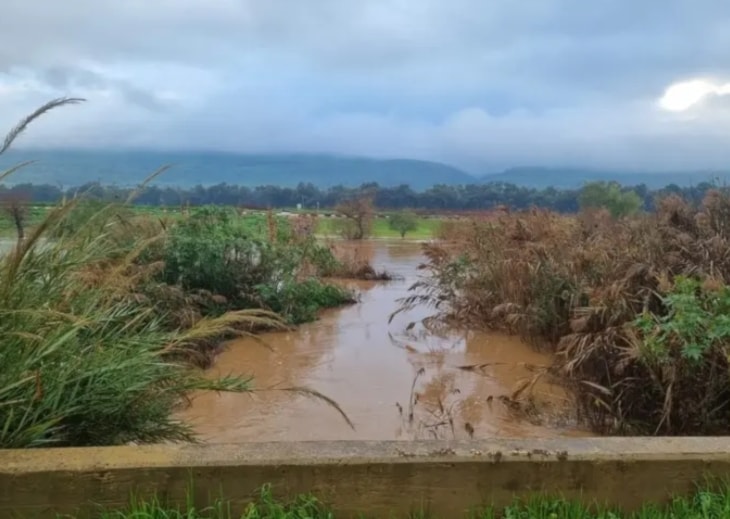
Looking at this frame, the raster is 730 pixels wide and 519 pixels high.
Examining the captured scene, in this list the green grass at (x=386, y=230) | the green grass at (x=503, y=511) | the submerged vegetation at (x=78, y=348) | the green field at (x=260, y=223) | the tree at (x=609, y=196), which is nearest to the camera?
the green grass at (x=503, y=511)

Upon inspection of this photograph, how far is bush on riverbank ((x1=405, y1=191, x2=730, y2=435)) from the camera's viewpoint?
12.9 ft

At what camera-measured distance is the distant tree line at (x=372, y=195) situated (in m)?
3.20

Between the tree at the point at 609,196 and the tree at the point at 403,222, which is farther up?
the tree at the point at 609,196

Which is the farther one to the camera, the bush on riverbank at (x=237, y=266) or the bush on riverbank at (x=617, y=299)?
the bush on riverbank at (x=237, y=266)

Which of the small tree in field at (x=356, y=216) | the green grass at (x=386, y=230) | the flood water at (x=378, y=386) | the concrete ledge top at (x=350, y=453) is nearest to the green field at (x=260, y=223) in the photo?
the green grass at (x=386, y=230)

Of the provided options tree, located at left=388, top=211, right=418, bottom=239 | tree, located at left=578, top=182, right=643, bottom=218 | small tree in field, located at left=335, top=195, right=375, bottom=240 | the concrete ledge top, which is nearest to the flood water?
Result: the concrete ledge top

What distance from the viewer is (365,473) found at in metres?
2.26

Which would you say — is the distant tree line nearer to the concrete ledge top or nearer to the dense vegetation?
Answer: the dense vegetation

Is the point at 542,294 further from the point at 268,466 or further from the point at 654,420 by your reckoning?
the point at 268,466

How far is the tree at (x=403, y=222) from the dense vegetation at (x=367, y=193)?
674mm

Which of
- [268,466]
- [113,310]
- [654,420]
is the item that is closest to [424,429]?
[654,420]

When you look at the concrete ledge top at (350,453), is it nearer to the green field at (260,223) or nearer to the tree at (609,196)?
the green field at (260,223)

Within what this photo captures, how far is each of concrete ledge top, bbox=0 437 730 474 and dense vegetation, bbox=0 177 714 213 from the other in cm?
108

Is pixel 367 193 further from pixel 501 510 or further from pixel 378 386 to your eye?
pixel 501 510
